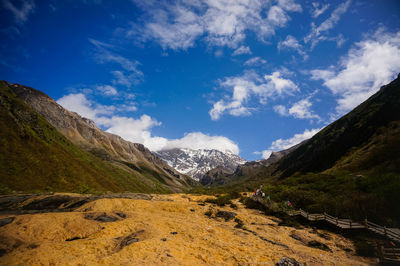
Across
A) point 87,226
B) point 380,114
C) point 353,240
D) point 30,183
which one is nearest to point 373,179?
point 353,240

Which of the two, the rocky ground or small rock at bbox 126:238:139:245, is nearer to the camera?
the rocky ground

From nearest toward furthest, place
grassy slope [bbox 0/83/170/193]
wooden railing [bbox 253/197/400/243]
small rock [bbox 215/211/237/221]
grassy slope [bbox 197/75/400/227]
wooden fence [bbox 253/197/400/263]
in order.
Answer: wooden fence [bbox 253/197/400/263] < wooden railing [bbox 253/197/400/243] < grassy slope [bbox 197/75/400/227] < small rock [bbox 215/211/237/221] < grassy slope [bbox 0/83/170/193]

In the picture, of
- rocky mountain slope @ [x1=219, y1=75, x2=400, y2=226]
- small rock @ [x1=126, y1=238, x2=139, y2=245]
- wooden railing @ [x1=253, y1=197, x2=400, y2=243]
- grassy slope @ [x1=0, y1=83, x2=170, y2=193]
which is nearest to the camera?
small rock @ [x1=126, y1=238, x2=139, y2=245]

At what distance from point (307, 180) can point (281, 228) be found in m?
30.9

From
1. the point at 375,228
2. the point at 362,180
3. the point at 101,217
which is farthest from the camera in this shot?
the point at 362,180

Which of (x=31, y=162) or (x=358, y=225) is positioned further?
(x=31, y=162)

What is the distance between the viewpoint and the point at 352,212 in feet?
61.4

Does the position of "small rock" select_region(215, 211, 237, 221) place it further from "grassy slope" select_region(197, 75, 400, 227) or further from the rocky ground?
"grassy slope" select_region(197, 75, 400, 227)

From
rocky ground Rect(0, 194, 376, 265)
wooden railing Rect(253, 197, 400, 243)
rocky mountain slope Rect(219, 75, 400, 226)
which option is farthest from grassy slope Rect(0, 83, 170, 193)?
rocky mountain slope Rect(219, 75, 400, 226)

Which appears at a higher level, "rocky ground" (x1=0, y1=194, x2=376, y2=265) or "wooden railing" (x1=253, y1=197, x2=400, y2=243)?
"wooden railing" (x1=253, y1=197, x2=400, y2=243)

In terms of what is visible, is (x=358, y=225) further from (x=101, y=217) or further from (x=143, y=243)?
(x=101, y=217)

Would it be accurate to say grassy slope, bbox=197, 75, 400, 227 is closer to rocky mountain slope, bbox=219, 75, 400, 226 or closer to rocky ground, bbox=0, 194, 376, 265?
rocky mountain slope, bbox=219, 75, 400, 226

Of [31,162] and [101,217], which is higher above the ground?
[101,217]

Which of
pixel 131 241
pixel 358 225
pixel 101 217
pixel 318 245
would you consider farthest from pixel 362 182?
pixel 101 217
